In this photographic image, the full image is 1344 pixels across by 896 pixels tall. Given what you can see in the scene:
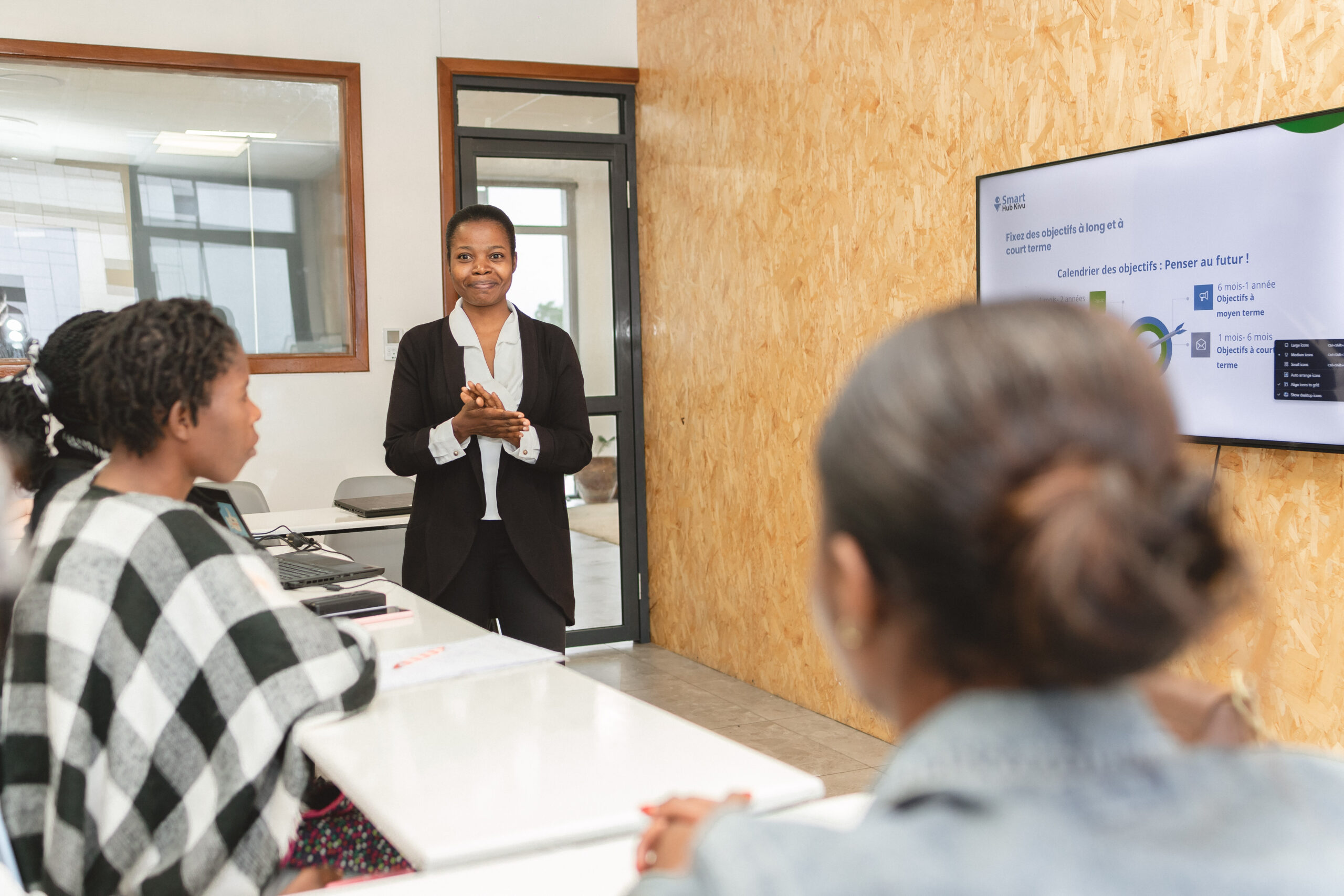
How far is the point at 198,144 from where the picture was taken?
15.5 ft

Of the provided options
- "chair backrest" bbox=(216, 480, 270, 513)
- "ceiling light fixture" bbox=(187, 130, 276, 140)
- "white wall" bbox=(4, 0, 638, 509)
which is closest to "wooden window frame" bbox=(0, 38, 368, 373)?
"white wall" bbox=(4, 0, 638, 509)

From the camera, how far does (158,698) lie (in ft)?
4.38

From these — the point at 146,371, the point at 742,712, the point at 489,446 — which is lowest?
the point at 742,712

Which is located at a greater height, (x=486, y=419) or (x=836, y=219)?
(x=836, y=219)

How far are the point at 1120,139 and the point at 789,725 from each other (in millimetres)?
2251

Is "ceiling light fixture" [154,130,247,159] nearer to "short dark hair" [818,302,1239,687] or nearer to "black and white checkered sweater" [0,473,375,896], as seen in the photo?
"black and white checkered sweater" [0,473,375,896]

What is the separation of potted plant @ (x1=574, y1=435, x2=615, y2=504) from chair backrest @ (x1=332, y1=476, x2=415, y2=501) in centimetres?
124

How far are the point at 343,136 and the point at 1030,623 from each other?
4899mm

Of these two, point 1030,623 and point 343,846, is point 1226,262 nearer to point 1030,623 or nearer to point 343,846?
point 343,846

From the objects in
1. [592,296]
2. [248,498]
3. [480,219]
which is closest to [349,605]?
[480,219]

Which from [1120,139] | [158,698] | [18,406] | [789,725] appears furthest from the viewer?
[789,725]

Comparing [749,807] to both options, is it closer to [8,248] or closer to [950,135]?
[950,135]

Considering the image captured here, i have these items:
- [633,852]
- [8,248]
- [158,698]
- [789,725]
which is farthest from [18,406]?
[8,248]

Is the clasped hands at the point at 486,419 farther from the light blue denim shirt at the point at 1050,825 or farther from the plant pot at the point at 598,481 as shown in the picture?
the plant pot at the point at 598,481
